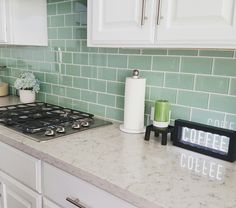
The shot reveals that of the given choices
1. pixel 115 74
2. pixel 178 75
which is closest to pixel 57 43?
pixel 115 74

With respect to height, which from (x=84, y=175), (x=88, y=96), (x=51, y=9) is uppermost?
(x=51, y=9)

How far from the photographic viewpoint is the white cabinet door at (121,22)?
1.04 m

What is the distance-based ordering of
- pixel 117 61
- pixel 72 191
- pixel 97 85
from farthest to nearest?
pixel 97 85
pixel 117 61
pixel 72 191

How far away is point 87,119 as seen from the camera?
1.54m

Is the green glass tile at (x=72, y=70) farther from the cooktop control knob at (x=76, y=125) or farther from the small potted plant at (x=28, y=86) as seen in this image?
the cooktop control knob at (x=76, y=125)

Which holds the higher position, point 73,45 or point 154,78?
point 73,45

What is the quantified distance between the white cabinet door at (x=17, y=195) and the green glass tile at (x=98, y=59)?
2.74 ft

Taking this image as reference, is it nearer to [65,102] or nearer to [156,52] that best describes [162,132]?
[156,52]

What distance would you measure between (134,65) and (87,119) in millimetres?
423

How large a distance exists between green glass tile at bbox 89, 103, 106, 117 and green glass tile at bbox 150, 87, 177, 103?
38cm

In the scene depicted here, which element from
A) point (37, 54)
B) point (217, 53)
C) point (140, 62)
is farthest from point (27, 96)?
point (217, 53)

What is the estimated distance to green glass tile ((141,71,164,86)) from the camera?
4.51 feet

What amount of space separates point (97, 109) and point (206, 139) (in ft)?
2.61

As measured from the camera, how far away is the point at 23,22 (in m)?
1.82
